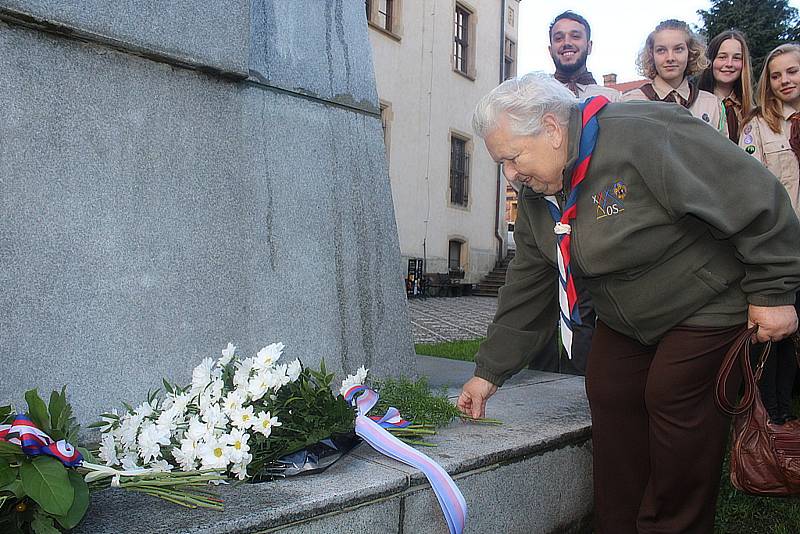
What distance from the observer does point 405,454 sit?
6.48 ft

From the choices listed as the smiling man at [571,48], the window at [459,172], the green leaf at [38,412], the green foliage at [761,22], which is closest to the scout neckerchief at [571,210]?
the green leaf at [38,412]

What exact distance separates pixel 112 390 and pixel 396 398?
0.87m

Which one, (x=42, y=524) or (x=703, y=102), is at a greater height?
(x=703, y=102)

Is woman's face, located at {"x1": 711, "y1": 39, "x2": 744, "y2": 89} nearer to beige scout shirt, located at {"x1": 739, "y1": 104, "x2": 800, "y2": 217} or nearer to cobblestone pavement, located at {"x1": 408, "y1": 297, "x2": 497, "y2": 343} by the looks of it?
beige scout shirt, located at {"x1": 739, "y1": 104, "x2": 800, "y2": 217}

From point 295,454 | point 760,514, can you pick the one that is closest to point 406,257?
point 760,514

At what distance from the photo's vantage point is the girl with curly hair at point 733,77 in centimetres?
355

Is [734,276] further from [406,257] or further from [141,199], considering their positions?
[406,257]

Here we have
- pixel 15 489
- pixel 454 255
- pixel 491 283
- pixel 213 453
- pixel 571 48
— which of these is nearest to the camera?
pixel 15 489

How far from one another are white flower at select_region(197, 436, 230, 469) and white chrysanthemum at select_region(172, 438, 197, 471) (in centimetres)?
2

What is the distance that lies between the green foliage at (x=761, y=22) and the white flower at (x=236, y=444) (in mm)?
13882

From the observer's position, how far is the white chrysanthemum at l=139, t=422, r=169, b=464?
67.7 inches

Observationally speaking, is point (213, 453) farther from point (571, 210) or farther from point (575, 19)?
point (575, 19)

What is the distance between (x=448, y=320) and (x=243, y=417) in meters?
8.29


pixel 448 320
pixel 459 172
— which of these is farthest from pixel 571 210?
pixel 459 172
